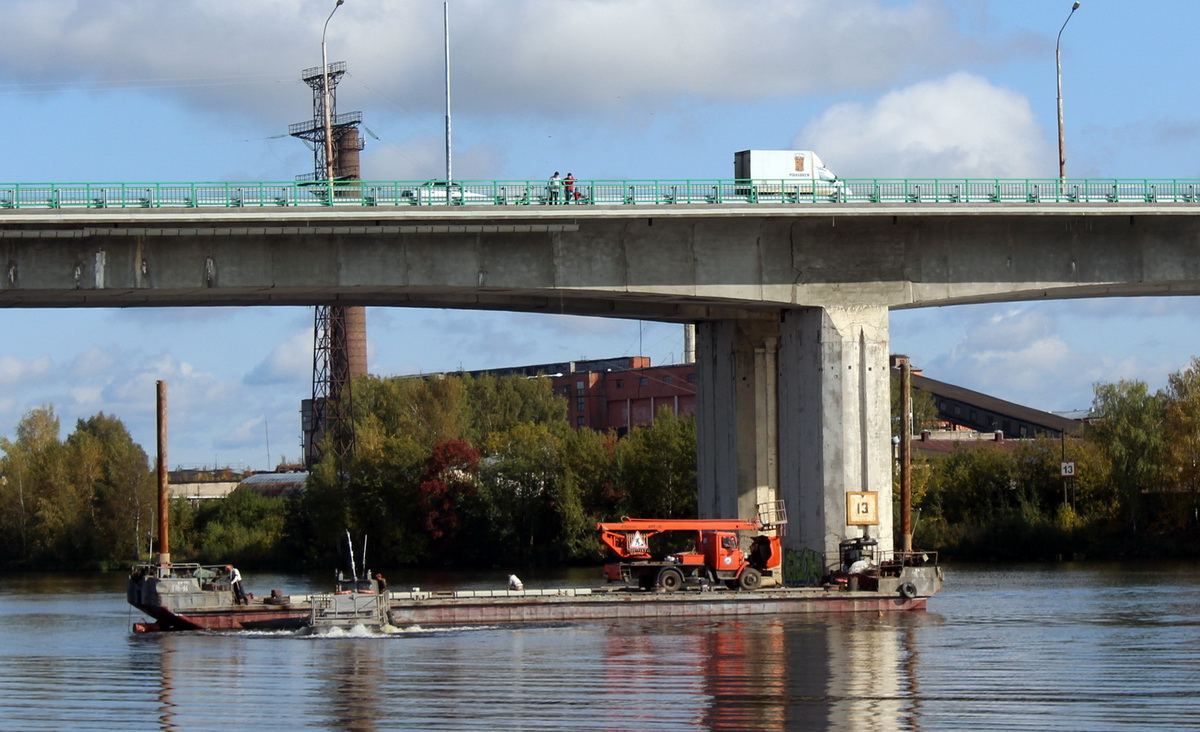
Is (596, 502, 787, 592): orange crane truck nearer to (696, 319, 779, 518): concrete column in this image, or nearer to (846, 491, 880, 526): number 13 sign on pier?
(846, 491, 880, 526): number 13 sign on pier

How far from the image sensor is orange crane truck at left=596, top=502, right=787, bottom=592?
4547 centimetres

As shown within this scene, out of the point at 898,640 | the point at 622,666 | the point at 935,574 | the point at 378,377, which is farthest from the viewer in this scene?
the point at 378,377

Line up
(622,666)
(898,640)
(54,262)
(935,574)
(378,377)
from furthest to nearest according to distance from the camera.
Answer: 1. (378,377)
2. (935,574)
3. (54,262)
4. (898,640)
5. (622,666)

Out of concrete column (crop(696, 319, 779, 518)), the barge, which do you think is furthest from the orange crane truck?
concrete column (crop(696, 319, 779, 518))

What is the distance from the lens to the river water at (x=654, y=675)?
22.9m

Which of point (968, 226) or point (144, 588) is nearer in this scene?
point (144, 588)

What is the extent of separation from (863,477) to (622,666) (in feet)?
56.7

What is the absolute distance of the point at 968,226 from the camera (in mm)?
46812

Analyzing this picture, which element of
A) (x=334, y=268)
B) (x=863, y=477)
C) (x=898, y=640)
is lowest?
(x=898, y=640)

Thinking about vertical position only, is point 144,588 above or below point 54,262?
below

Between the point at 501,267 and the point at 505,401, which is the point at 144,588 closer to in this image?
the point at 501,267

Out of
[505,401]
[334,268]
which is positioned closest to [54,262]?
[334,268]

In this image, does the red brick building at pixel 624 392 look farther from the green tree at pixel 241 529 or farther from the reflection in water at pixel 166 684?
the reflection in water at pixel 166 684

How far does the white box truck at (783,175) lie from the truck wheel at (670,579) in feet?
35.7
